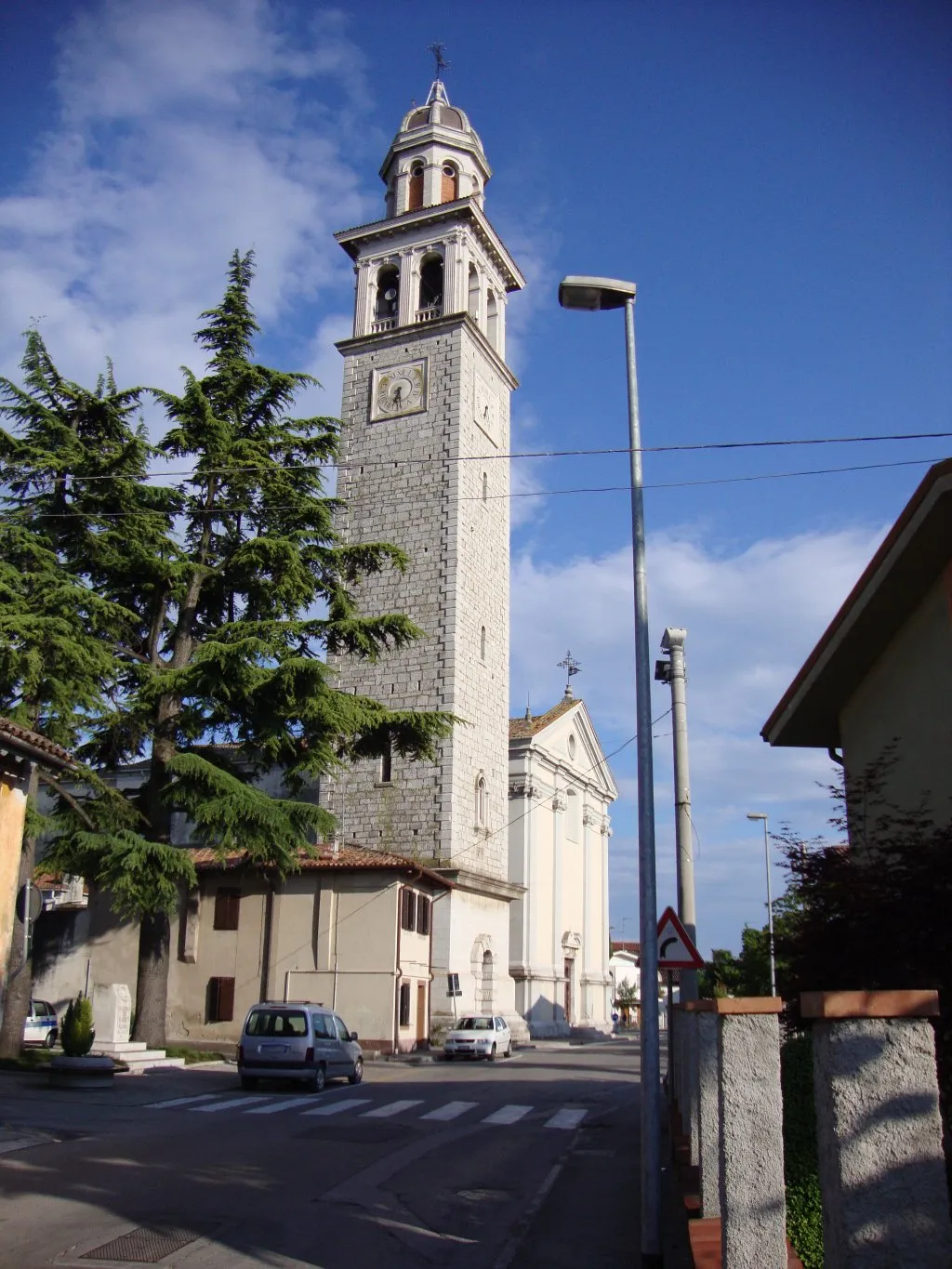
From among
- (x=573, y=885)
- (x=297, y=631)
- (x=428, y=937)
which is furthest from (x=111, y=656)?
(x=573, y=885)

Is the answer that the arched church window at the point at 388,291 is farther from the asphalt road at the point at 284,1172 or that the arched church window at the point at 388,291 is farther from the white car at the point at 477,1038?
the asphalt road at the point at 284,1172

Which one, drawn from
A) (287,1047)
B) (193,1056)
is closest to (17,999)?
(193,1056)

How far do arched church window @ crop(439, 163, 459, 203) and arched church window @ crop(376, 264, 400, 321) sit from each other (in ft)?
12.4

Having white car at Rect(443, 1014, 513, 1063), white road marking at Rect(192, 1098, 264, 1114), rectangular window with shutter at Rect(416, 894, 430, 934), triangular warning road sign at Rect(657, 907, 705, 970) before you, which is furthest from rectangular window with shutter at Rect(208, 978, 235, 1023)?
triangular warning road sign at Rect(657, 907, 705, 970)

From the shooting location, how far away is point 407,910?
102ft

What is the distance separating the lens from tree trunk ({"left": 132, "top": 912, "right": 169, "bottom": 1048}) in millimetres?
23500

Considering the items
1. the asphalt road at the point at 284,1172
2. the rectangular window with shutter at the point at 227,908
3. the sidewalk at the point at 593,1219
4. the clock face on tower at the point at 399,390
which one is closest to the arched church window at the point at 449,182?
the clock face on tower at the point at 399,390

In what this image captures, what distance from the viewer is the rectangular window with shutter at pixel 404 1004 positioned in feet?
99.2

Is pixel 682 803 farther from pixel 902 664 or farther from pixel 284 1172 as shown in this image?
pixel 284 1172

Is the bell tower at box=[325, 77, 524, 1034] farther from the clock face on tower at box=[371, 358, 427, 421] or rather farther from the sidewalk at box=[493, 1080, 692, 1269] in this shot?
the sidewalk at box=[493, 1080, 692, 1269]

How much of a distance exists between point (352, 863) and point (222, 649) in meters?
10.2

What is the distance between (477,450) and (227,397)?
47.7 ft

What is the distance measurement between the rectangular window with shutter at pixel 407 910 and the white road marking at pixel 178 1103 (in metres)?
11.5

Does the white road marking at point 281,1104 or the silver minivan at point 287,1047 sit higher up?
the silver minivan at point 287,1047
